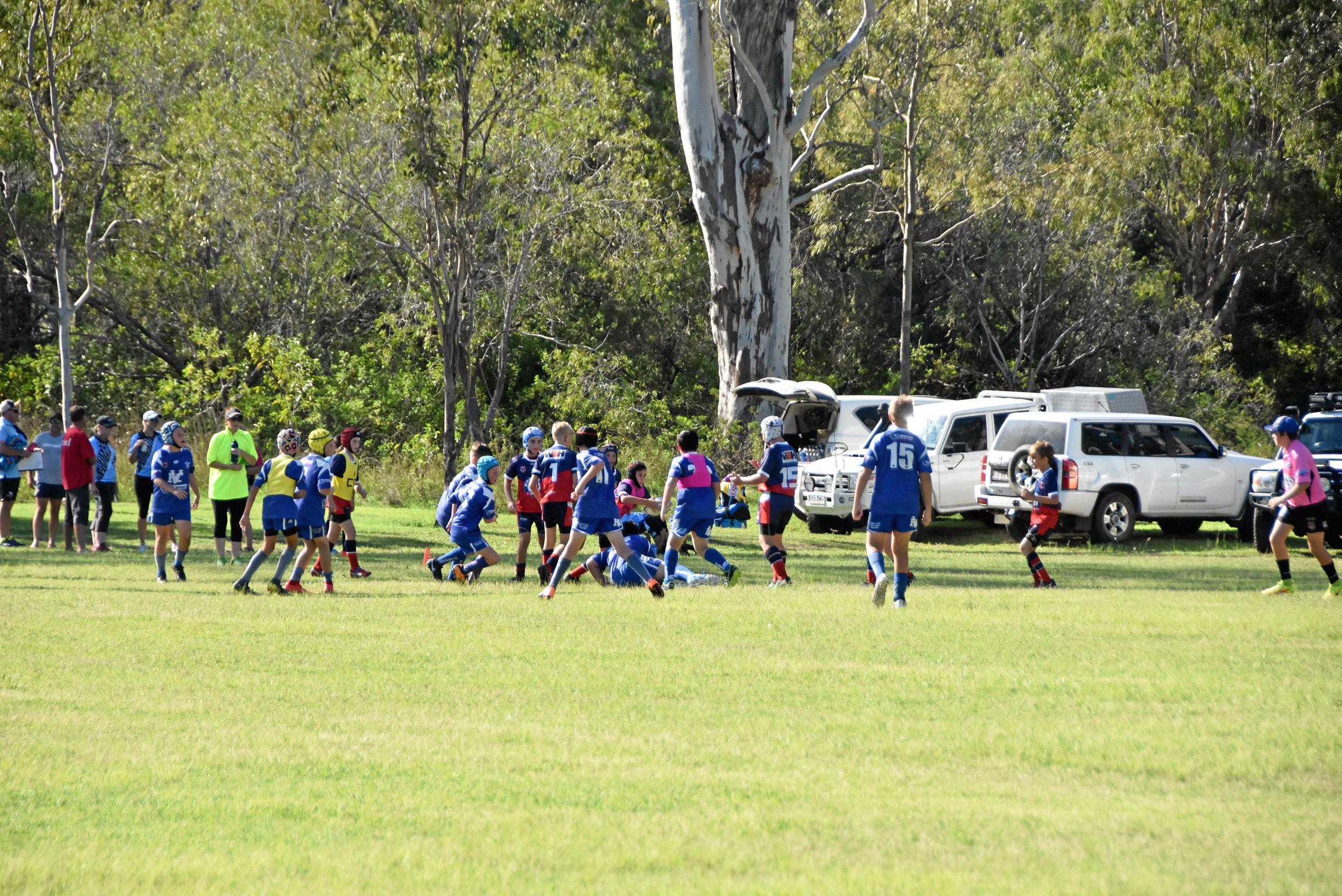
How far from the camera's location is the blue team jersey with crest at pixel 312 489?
43.1ft

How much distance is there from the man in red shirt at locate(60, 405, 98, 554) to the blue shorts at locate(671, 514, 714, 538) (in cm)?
756

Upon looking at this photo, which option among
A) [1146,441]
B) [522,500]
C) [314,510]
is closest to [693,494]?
[522,500]

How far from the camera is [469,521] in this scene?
14.1 meters

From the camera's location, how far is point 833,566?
56.0ft

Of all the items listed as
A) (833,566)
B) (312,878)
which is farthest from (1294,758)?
(833,566)


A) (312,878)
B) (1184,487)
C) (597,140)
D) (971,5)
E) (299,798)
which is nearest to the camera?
(312,878)

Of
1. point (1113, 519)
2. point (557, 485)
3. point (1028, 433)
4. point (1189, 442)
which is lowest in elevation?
point (1113, 519)

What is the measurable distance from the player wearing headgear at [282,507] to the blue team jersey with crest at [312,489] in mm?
32

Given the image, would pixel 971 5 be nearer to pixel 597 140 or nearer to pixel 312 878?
pixel 597 140

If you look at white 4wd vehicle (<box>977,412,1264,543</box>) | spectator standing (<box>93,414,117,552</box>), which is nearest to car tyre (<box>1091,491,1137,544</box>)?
white 4wd vehicle (<box>977,412,1264,543</box>)

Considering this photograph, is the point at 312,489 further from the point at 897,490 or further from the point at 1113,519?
the point at 1113,519

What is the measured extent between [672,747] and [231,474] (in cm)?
1036

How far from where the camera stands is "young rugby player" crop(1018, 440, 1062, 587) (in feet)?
46.5

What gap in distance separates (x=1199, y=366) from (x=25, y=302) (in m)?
30.6
